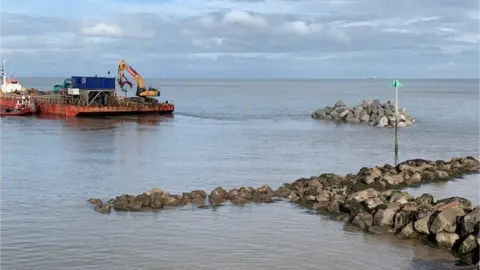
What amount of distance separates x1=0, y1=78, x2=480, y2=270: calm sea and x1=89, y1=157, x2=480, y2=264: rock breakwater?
67cm

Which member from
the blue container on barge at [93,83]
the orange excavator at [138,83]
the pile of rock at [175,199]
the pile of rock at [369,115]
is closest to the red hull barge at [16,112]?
the blue container on barge at [93,83]

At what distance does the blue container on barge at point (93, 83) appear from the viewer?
76.0 meters

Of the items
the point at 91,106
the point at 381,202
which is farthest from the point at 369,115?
the point at 381,202

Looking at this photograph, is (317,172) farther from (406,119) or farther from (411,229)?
(406,119)

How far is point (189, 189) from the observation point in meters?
29.7

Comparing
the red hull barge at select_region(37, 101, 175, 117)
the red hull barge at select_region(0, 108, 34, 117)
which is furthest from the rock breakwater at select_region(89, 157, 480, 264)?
the red hull barge at select_region(0, 108, 34, 117)

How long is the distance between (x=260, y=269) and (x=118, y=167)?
2040 cm

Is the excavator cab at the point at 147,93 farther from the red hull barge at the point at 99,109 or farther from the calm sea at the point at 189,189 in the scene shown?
the calm sea at the point at 189,189

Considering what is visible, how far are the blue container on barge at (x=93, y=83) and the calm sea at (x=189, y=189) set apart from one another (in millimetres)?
13607

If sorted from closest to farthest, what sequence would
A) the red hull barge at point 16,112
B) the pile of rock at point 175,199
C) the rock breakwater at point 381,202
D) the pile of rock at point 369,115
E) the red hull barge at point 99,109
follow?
the rock breakwater at point 381,202
the pile of rock at point 175,199
the pile of rock at point 369,115
the red hull barge at point 99,109
the red hull barge at point 16,112

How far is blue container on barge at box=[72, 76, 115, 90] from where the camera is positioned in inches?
2992

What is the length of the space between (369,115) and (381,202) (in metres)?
48.9

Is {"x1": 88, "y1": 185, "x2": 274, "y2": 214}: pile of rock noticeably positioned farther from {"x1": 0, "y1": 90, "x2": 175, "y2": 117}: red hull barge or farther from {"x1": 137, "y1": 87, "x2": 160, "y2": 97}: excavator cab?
{"x1": 137, "y1": 87, "x2": 160, "y2": 97}: excavator cab

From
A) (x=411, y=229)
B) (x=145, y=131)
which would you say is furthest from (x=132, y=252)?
(x=145, y=131)
